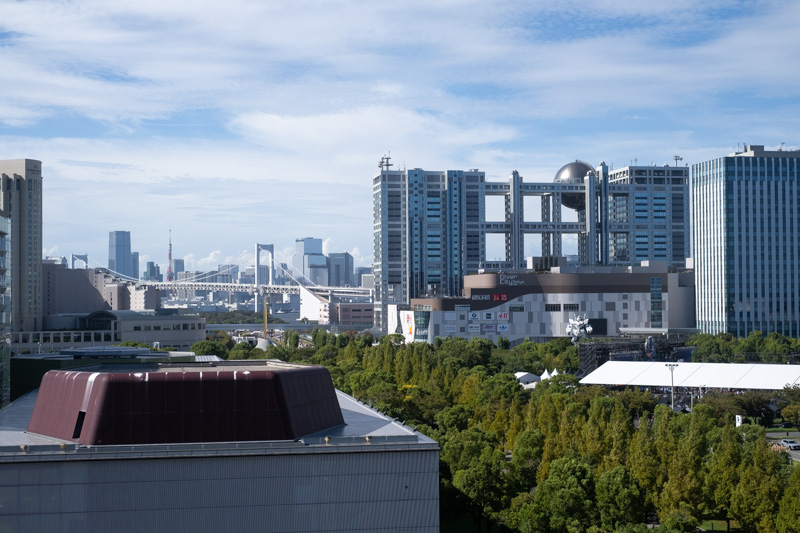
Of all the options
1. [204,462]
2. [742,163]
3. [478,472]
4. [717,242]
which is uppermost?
[742,163]

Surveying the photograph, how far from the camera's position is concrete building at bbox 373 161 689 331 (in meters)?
154

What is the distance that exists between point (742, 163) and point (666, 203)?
53.0m

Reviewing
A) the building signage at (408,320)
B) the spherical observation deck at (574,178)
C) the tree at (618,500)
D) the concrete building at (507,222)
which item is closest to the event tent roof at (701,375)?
the tree at (618,500)

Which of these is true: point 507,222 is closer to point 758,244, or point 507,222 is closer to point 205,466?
point 758,244


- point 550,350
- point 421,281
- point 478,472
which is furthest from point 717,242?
point 478,472

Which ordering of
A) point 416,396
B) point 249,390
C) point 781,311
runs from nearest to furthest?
point 249,390, point 416,396, point 781,311

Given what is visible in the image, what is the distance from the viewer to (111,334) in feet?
336

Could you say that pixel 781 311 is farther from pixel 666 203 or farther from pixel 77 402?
pixel 77 402

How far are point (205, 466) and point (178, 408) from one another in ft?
9.33

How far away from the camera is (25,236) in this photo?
125 meters

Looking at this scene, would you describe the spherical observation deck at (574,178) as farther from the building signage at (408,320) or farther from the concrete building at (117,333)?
the concrete building at (117,333)

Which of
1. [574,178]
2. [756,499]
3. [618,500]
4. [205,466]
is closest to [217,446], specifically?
[205,466]

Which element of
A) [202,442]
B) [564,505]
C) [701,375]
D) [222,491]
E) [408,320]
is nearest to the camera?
[222,491]

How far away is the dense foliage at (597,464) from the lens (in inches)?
1342
